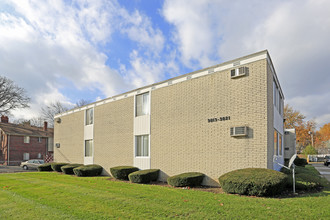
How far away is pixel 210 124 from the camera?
11.0 m

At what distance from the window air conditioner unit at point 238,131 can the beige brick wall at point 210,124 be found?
0.74 feet

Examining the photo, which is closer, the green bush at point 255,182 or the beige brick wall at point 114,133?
the green bush at point 255,182

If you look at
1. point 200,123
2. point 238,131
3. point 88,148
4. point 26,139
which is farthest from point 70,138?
point 26,139

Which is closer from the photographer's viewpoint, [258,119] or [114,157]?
[258,119]

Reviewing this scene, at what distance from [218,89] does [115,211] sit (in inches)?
281

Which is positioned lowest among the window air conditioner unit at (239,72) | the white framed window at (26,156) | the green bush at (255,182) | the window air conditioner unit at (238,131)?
the white framed window at (26,156)

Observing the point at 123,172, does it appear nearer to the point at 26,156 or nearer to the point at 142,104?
the point at 142,104

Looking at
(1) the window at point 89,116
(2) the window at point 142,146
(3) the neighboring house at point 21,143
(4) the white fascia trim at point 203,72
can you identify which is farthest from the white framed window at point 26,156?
(2) the window at point 142,146

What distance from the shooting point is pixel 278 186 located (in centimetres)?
753

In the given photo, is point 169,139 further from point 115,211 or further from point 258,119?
point 115,211

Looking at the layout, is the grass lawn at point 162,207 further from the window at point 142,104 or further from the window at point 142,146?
the window at point 142,104

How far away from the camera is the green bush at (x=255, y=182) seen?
7496 millimetres

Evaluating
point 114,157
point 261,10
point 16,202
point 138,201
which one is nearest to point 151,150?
Result: point 114,157

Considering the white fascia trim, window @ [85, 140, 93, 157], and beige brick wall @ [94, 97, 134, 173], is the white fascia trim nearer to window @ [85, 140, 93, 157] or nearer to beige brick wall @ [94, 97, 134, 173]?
beige brick wall @ [94, 97, 134, 173]
